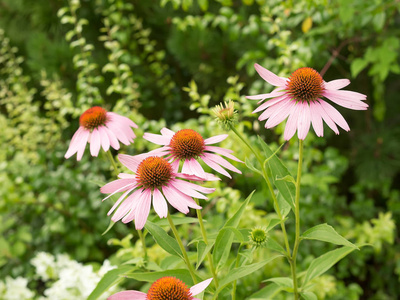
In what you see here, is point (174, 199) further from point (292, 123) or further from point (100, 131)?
point (100, 131)

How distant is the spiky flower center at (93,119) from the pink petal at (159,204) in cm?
29

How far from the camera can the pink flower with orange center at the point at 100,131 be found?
0.77 metres

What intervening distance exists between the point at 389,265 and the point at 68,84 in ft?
5.58

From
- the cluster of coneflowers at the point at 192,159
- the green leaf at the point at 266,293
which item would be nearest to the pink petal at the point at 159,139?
the cluster of coneflowers at the point at 192,159

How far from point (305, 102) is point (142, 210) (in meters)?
0.28

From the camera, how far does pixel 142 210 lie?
0.55 meters

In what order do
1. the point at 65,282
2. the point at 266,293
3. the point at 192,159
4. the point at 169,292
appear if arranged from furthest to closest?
1. the point at 65,282
2. the point at 266,293
3. the point at 192,159
4. the point at 169,292

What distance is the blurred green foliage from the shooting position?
1.39 meters

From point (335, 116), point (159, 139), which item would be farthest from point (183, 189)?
point (335, 116)

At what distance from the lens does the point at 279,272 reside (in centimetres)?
128

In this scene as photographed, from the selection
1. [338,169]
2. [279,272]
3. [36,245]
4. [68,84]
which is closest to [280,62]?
[338,169]

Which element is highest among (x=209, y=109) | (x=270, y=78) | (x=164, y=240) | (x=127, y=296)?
(x=209, y=109)

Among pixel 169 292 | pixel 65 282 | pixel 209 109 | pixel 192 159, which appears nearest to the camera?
pixel 169 292

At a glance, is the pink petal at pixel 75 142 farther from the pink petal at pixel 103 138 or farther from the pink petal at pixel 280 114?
the pink petal at pixel 280 114
